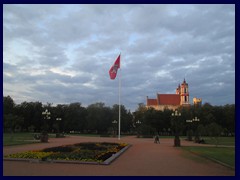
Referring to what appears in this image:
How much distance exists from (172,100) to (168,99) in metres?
1.81

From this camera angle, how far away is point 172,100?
413 feet

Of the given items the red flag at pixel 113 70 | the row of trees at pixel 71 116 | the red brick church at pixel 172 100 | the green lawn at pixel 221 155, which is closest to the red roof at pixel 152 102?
the red brick church at pixel 172 100

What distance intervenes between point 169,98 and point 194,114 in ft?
171

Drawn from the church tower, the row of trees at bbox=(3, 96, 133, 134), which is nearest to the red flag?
the row of trees at bbox=(3, 96, 133, 134)

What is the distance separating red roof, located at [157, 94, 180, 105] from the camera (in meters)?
125

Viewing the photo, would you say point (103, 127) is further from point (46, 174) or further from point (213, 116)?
point (46, 174)

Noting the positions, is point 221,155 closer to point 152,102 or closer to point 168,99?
point 152,102

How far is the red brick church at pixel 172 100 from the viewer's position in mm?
123438

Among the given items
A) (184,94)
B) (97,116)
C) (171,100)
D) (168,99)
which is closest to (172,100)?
(171,100)

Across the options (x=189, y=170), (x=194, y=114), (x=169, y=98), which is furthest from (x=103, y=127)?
(x=189, y=170)

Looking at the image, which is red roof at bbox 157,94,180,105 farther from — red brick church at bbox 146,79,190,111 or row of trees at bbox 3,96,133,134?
row of trees at bbox 3,96,133,134

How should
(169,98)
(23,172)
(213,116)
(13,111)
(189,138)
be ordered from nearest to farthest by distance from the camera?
(23,172) < (189,138) < (213,116) < (13,111) < (169,98)

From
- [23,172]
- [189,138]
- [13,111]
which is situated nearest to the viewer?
[23,172]
